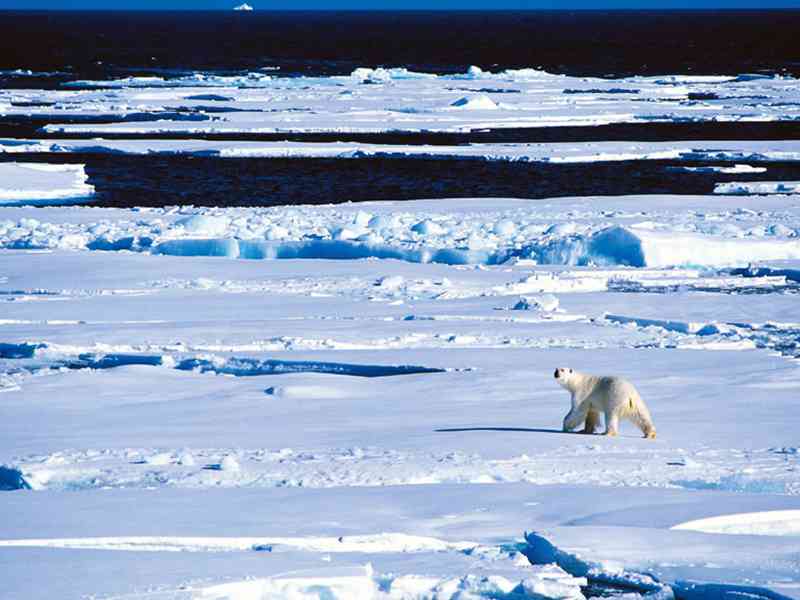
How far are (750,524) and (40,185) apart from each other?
14279 mm

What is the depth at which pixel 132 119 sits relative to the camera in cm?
2953

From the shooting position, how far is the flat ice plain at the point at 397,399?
482 centimetres

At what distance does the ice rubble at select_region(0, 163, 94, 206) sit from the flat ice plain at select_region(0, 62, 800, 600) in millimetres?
1435

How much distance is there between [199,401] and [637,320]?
371 centimetres

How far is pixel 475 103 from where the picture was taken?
31.3 metres

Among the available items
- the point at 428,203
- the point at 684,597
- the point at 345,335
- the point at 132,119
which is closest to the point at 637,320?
the point at 345,335

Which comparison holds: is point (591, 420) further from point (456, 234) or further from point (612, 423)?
point (456, 234)

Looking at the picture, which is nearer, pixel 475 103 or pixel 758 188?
pixel 758 188

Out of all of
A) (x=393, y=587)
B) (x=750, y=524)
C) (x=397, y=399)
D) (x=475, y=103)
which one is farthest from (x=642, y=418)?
(x=475, y=103)

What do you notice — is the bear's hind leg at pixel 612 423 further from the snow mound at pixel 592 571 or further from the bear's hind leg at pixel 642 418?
the snow mound at pixel 592 571

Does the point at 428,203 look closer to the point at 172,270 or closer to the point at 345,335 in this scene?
the point at 172,270

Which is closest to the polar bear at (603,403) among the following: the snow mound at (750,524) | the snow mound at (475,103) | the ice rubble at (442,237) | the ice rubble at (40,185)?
the snow mound at (750,524)

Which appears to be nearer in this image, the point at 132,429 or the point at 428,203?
the point at 132,429

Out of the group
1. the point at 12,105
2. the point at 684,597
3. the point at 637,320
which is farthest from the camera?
the point at 12,105
